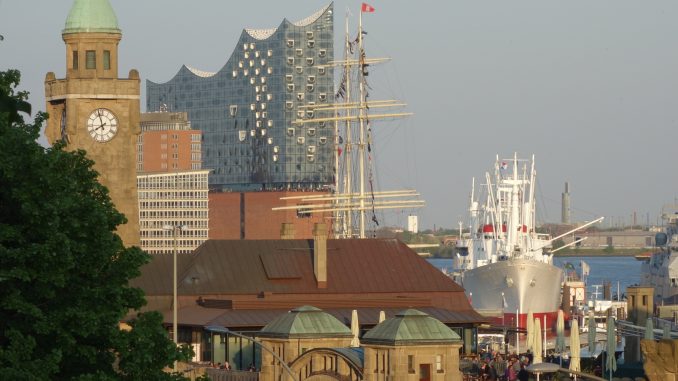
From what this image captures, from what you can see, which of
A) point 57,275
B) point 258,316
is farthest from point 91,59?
point 57,275

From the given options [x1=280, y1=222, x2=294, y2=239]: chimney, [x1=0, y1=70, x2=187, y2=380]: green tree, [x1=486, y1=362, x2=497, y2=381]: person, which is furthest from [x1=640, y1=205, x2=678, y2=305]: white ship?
[x1=0, y1=70, x2=187, y2=380]: green tree

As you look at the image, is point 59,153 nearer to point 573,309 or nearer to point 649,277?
point 649,277

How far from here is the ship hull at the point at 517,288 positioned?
163625 millimetres

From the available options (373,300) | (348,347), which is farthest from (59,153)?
(373,300)

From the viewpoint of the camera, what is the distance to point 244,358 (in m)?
73.3

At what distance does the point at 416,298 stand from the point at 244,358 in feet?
38.6

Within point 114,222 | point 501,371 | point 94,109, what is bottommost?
point 501,371

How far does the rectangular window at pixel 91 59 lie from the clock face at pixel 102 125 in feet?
6.85

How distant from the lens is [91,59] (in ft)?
291

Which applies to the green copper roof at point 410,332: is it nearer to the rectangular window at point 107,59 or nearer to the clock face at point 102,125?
the clock face at point 102,125

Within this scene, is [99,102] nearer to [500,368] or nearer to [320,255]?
[320,255]

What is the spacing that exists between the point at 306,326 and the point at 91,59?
31.9 m

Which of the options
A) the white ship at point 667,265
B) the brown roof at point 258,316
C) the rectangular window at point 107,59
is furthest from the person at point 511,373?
the white ship at point 667,265

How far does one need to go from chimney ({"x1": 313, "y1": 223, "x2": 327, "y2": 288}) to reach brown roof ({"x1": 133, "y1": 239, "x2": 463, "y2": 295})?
0.35 meters
